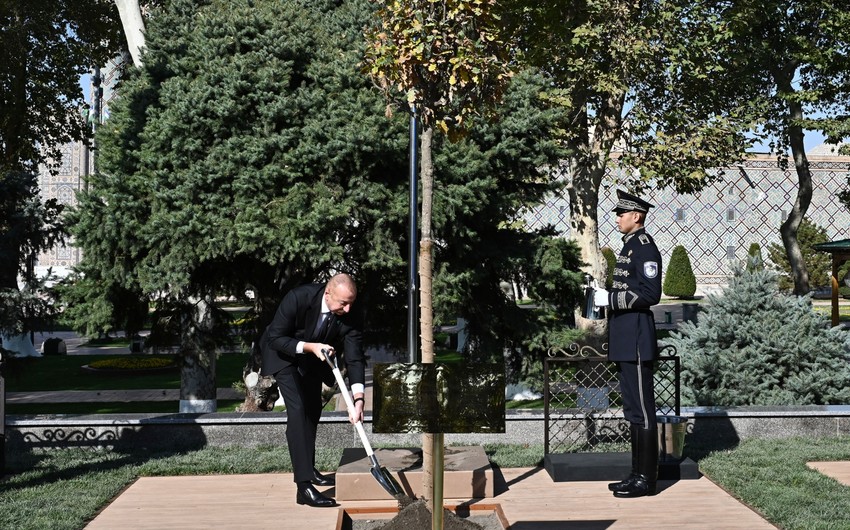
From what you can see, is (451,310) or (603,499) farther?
(451,310)

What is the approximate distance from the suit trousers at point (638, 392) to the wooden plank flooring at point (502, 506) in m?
0.55

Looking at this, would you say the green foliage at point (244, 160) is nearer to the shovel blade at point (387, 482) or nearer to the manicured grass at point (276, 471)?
the manicured grass at point (276, 471)

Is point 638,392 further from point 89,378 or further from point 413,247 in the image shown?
point 89,378

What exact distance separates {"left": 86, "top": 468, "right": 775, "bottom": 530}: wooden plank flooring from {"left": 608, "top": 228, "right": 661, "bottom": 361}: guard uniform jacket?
1.03m

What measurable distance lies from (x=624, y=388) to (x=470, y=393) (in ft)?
8.49

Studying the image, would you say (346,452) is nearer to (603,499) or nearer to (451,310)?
(603,499)

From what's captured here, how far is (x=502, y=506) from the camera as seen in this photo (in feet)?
21.5

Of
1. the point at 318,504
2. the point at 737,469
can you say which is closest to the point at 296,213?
the point at 318,504

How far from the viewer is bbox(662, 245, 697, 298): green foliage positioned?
150 feet

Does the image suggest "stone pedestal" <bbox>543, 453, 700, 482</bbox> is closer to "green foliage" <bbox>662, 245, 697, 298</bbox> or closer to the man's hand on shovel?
the man's hand on shovel

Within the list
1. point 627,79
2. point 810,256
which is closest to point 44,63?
point 627,79

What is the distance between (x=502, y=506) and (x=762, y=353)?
4.29 m

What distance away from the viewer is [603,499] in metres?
6.66

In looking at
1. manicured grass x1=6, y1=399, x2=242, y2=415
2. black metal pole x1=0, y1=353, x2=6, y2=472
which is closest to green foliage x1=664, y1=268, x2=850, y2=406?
black metal pole x1=0, y1=353, x2=6, y2=472
